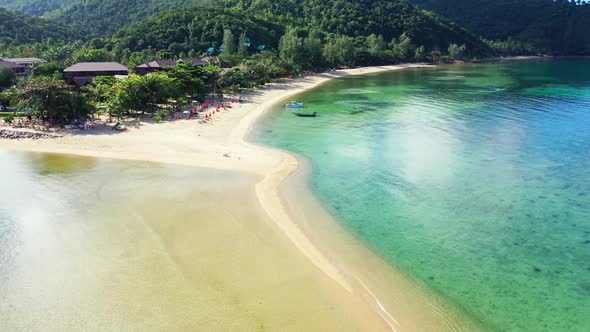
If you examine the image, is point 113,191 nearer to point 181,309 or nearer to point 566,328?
point 181,309

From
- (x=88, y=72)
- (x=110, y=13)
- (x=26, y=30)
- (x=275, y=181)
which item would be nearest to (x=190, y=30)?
(x=26, y=30)

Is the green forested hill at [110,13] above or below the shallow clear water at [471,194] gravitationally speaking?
above

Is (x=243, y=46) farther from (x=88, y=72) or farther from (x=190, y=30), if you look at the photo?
(x=88, y=72)

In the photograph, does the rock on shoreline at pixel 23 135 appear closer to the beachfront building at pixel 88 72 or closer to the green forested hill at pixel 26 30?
the beachfront building at pixel 88 72

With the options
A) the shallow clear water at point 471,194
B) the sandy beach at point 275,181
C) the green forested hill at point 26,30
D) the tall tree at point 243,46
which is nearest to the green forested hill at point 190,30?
the tall tree at point 243,46

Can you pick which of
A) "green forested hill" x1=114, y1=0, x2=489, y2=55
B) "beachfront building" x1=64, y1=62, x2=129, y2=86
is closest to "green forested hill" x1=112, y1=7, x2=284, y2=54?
"green forested hill" x1=114, y1=0, x2=489, y2=55

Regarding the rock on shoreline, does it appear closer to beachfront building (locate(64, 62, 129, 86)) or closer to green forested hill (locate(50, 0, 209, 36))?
beachfront building (locate(64, 62, 129, 86))
